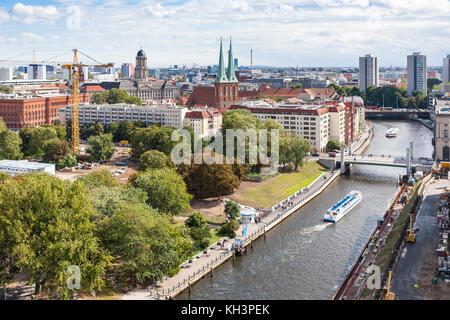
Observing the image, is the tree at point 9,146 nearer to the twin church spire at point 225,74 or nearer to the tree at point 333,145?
the tree at point 333,145

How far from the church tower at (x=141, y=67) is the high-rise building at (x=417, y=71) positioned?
68609mm

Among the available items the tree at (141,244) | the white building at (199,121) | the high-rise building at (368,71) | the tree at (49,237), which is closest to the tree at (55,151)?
the white building at (199,121)

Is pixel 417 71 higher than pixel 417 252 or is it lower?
higher

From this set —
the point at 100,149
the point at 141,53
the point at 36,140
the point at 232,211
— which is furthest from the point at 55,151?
the point at 141,53

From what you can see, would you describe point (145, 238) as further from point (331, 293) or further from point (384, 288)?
point (384, 288)

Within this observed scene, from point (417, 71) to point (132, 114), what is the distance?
3615 inches

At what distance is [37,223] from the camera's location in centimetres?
2202

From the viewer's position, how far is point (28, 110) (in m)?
74.4

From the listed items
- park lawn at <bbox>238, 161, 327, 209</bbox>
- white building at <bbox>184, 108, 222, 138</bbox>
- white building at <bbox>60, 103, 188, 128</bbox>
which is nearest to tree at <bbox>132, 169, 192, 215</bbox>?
park lawn at <bbox>238, 161, 327, 209</bbox>

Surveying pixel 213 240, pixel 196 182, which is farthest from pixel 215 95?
pixel 213 240

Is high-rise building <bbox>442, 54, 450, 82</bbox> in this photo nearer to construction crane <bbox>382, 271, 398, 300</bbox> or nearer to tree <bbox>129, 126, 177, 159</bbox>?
tree <bbox>129, 126, 177, 159</bbox>

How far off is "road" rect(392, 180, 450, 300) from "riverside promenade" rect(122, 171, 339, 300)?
9163 millimetres

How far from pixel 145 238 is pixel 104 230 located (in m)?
2.06

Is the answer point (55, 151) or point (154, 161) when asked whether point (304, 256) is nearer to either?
point (154, 161)
